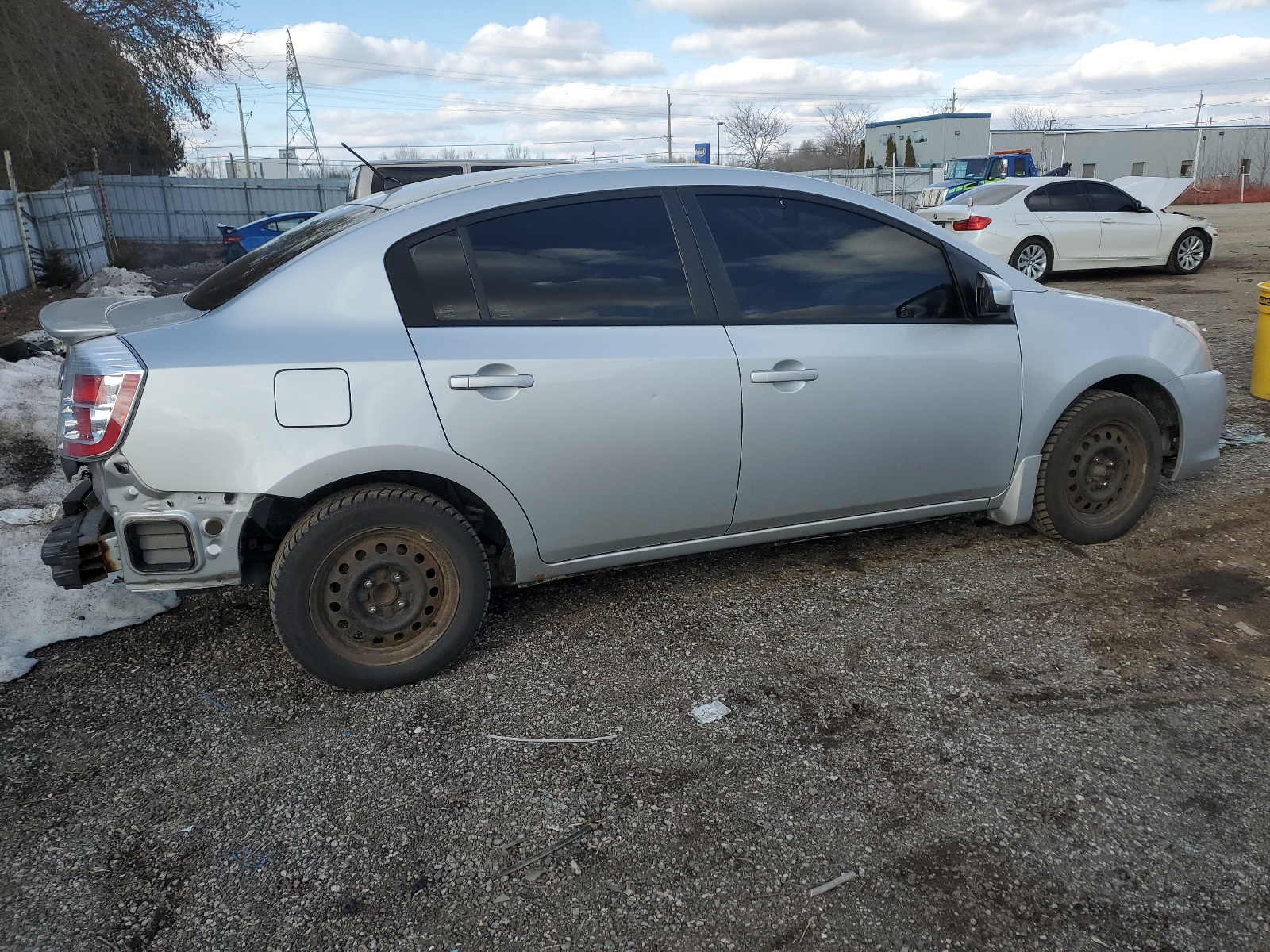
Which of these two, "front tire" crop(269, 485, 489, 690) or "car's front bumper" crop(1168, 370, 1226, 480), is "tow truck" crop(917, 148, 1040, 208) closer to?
"car's front bumper" crop(1168, 370, 1226, 480)

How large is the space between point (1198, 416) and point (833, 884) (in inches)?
136

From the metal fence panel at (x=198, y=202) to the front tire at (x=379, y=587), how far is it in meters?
28.1

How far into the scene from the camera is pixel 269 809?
280 cm

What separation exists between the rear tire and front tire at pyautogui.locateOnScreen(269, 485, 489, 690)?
42.9 feet

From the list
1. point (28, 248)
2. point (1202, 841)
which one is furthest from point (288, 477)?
point (28, 248)

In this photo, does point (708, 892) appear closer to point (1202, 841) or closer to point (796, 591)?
point (1202, 841)

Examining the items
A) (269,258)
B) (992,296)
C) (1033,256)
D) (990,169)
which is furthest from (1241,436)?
(990,169)

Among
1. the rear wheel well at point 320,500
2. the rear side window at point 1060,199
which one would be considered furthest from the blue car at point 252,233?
the rear wheel well at point 320,500

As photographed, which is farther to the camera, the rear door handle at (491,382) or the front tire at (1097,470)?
the front tire at (1097,470)

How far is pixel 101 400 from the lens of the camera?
9.89ft

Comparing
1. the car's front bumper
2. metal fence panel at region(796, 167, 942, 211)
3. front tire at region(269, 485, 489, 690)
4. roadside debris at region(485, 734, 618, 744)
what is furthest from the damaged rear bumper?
metal fence panel at region(796, 167, 942, 211)

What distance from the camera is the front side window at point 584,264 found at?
11.2ft

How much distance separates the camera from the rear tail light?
3008 mm

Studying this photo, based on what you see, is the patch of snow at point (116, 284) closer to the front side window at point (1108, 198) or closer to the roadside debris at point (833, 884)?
the front side window at point (1108, 198)
